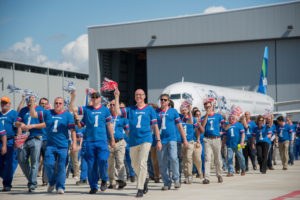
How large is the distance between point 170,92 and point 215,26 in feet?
51.2

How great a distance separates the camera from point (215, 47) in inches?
1510

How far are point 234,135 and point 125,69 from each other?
115 ft

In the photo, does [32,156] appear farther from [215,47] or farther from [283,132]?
[215,47]

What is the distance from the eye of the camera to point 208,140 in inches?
420

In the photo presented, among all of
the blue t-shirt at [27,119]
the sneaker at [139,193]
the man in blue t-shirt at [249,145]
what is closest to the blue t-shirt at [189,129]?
the sneaker at [139,193]

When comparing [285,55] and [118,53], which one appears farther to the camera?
[118,53]

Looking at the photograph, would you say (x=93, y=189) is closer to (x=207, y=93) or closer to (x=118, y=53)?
(x=207, y=93)

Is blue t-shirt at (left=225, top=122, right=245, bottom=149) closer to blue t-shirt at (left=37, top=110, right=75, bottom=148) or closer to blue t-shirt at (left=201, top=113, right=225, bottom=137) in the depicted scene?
blue t-shirt at (left=201, top=113, right=225, bottom=137)

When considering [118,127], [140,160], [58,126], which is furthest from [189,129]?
[58,126]

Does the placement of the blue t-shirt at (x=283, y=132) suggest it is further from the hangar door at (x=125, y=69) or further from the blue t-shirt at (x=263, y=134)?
the hangar door at (x=125, y=69)

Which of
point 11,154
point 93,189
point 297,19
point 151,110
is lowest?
point 93,189

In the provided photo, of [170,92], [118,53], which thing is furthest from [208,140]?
[118,53]

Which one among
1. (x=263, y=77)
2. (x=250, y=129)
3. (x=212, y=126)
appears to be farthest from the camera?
(x=263, y=77)

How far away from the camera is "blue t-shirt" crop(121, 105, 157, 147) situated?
795cm
